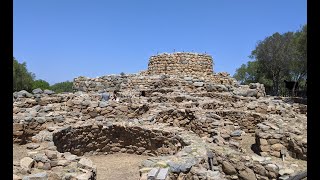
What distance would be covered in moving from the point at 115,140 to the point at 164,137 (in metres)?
2.11

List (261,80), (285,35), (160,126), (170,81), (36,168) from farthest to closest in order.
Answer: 1. (261,80)
2. (285,35)
3. (170,81)
4. (160,126)
5. (36,168)

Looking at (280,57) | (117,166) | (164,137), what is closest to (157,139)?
(164,137)

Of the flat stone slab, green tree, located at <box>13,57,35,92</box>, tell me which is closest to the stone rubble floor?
the flat stone slab

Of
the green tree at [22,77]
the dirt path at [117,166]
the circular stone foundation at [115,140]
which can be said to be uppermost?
the green tree at [22,77]

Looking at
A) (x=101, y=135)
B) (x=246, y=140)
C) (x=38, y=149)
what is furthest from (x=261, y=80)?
(x=38, y=149)

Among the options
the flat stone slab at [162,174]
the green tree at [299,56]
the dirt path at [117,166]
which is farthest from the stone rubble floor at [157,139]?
the green tree at [299,56]

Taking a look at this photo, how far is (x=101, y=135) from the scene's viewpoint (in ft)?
33.0

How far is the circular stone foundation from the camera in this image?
29.9ft

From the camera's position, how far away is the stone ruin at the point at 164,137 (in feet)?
19.2

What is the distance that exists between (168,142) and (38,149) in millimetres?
4003

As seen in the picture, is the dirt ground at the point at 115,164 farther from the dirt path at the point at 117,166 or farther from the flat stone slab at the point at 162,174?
the flat stone slab at the point at 162,174

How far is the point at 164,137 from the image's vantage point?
9172 millimetres

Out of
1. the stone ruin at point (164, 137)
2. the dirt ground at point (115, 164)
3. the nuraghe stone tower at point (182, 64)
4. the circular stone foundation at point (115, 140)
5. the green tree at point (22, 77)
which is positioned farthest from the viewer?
the green tree at point (22, 77)
